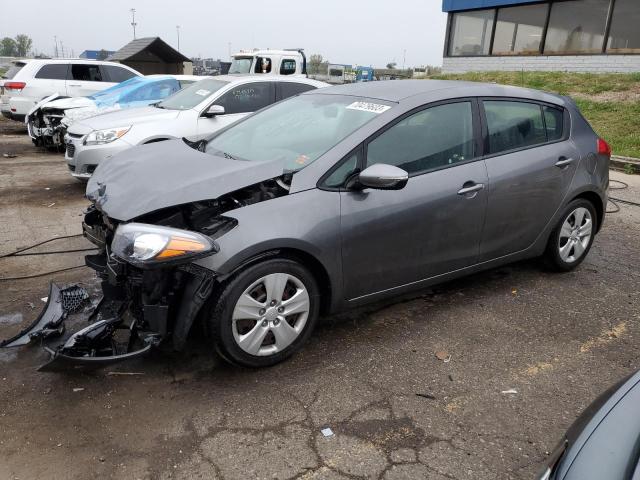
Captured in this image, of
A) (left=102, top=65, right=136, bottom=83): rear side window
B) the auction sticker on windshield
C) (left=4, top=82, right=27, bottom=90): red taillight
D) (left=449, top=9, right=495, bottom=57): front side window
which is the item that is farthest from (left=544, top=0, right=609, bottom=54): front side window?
the auction sticker on windshield

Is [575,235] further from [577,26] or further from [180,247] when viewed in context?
[577,26]

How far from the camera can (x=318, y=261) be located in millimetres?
3090

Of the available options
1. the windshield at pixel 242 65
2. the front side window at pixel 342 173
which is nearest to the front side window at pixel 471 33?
the windshield at pixel 242 65

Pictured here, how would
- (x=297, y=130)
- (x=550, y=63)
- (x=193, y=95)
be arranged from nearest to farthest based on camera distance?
(x=297, y=130) → (x=193, y=95) → (x=550, y=63)

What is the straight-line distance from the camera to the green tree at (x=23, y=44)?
109875mm

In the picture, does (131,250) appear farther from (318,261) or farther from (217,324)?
(318,261)

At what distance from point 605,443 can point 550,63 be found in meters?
19.6

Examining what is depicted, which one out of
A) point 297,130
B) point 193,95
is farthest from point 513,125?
point 193,95

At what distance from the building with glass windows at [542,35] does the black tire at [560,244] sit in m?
14.3

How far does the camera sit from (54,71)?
1255 centimetres

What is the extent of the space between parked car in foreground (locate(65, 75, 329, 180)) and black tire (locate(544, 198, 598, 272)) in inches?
140

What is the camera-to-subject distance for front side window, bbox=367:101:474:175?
133 inches

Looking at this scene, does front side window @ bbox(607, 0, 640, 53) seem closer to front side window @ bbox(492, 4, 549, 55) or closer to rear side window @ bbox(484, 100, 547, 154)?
front side window @ bbox(492, 4, 549, 55)

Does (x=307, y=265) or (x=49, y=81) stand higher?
(x=49, y=81)
